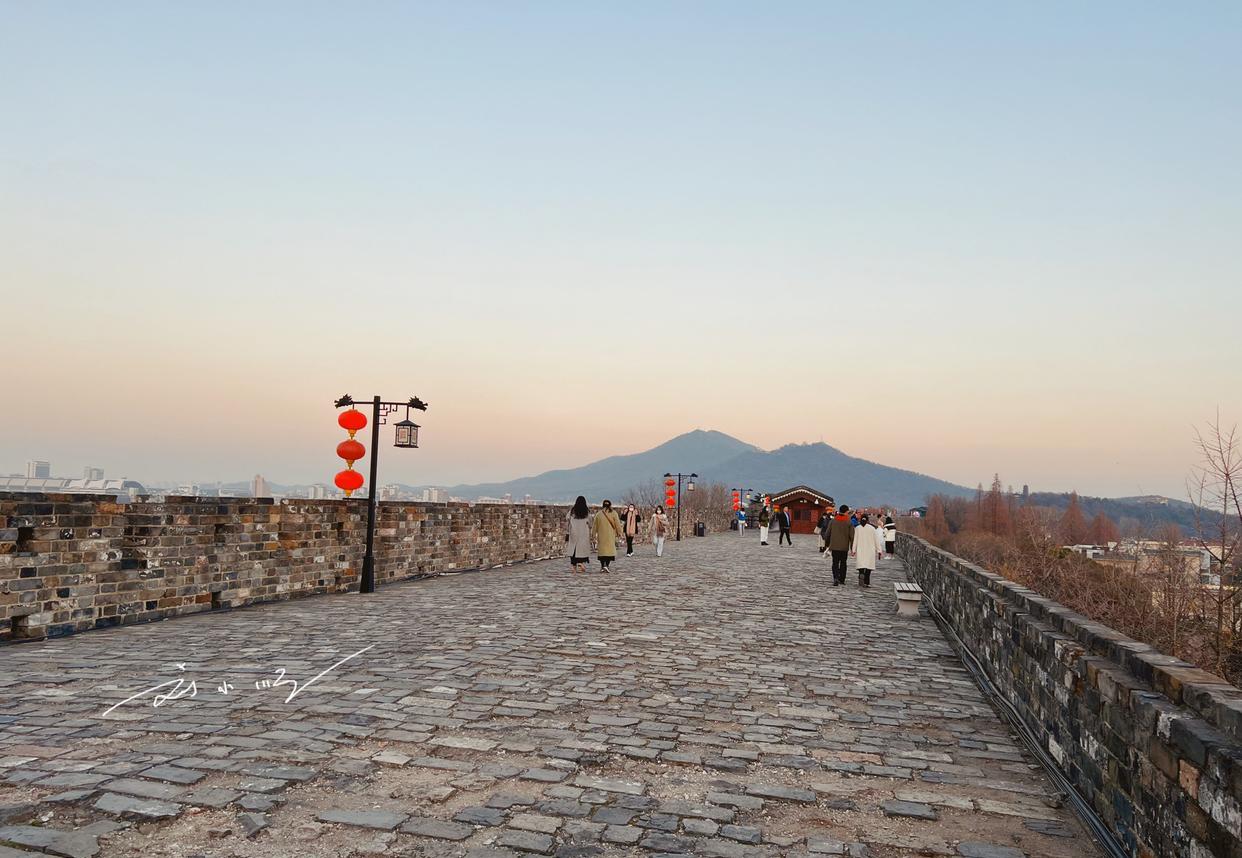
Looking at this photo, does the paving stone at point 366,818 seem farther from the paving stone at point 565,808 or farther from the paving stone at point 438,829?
the paving stone at point 565,808

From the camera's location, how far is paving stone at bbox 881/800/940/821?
170 inches

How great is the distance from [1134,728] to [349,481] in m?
14.2

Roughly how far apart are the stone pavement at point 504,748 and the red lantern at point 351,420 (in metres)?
5.96

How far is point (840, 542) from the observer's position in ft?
56.2

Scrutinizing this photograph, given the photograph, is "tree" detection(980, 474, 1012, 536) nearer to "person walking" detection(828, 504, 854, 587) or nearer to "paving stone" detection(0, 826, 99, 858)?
"person walking" detection(828, 504, 854, 587)

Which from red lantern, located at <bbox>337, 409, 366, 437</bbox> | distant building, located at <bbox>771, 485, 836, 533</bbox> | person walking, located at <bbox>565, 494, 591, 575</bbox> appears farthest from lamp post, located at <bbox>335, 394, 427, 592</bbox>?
distant building, located at <bbox>771, 485, 836, 533</bbox>

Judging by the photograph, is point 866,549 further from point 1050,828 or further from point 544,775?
point 544,775

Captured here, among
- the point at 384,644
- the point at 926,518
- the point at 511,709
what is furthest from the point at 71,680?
the point at 926,518

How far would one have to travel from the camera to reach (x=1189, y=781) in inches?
127

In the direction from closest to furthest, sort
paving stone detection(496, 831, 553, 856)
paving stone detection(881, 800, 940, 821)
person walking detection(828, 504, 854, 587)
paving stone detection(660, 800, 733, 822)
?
paving stone detection(496, 831, 553, 856), paving stone detection(660, 800, 733, 822), paving stone detection(881, 800, 940, 821), person walking detection(828, 504, 854, 587)

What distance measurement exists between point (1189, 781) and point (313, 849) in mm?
3712

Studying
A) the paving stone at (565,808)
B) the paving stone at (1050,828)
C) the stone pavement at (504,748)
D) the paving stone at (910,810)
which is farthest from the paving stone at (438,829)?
the paving stone at (1050,828)

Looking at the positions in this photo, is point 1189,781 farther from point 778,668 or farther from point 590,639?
point 590,639

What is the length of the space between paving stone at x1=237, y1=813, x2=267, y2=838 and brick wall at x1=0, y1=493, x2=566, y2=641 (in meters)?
6.48
